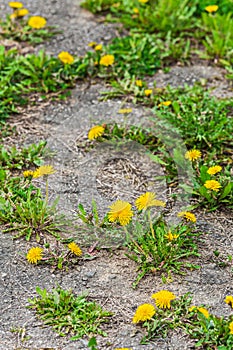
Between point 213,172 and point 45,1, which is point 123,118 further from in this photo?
point 45,1

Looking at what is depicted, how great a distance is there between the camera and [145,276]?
10.9 feet

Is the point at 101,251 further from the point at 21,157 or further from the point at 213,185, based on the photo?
the point at 21,157

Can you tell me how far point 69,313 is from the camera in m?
3.11

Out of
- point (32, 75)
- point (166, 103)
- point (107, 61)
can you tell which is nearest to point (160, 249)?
point (166, 103)

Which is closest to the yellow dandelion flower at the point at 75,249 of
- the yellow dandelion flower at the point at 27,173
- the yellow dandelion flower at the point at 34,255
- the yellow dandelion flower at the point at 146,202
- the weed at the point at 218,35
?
the yellow dandelion flower at the point at 34,255

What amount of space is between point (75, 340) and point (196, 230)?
101cm

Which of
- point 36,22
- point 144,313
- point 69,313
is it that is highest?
point 36,22

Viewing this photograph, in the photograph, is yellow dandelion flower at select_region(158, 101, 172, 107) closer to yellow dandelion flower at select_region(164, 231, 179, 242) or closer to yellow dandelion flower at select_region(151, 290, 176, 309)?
yellow dandelion flower at select_region(164, 231, 179, 242)

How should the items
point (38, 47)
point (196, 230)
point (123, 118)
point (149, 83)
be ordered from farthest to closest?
1. point (38, 47)
2. point (149, 83)
3. point (123, 118)
4. point (196, 230)

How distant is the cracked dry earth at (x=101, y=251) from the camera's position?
3047 millimetres

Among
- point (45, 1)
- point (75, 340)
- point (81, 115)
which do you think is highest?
point (45, 1)

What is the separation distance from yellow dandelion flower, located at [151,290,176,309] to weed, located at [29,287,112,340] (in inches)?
9.7

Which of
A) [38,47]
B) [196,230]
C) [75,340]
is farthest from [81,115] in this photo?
[75,340]

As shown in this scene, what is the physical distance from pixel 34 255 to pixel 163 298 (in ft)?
2.46
